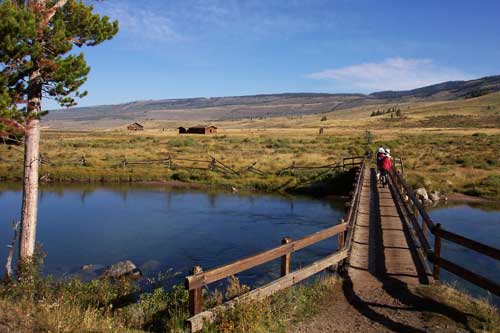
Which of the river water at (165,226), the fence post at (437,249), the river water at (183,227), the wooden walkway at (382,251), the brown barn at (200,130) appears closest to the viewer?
the fence post at (437,249)

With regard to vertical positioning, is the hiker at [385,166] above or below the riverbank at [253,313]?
above

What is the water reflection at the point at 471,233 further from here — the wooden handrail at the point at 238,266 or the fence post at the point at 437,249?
the wooden handrail at the point at 238,266

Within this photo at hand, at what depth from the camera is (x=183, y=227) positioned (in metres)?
20.2

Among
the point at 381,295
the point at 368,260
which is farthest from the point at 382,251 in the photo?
the point at 381,295

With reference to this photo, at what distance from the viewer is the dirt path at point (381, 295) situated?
6664 millimetres

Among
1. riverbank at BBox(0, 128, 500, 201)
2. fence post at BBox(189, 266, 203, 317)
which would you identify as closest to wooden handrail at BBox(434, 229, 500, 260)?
fence post at BBox(189, 266, 203, 317)

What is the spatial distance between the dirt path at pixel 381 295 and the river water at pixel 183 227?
1795 mm

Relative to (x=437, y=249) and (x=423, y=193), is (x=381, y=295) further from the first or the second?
(x=423, y=193)

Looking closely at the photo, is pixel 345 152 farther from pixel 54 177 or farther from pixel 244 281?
pixel 244 281

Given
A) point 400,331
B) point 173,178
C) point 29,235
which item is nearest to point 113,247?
point 29,235

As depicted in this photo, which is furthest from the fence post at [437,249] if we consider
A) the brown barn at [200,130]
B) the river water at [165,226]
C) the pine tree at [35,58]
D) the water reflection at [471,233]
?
the brown barn at [200,130]

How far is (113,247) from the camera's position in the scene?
17.1 m

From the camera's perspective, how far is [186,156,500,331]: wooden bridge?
20.5ft

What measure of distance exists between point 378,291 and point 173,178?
2798 centimetres
